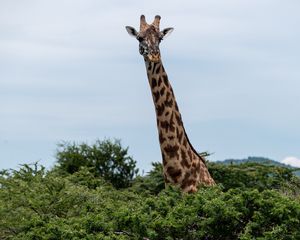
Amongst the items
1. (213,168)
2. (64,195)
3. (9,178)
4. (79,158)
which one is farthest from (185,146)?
(79,158)

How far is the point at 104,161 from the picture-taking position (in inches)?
1045

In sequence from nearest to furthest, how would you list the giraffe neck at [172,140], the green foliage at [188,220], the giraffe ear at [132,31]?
the green foliage at [188,220] < the giraffe neck at [172,140] < the giraffe ear at [132,31]

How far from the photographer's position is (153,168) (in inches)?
985

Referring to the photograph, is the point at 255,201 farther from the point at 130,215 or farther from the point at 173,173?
the point at 173,173

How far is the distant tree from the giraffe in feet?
35.1

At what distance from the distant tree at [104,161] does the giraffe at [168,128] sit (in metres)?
10.7

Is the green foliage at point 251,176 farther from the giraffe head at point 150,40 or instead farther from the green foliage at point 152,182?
the giraffe head at point 150,40

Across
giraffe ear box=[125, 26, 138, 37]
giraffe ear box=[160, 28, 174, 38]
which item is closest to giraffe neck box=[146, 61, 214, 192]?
giraffe ear box=[160, 28, 174, 38]

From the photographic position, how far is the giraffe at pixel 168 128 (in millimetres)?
15117

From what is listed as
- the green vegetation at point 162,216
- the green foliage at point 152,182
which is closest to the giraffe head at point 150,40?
the green vegetation at point 162,216

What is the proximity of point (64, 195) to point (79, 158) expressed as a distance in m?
11.6

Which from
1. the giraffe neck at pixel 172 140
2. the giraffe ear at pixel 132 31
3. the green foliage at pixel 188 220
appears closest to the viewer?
the green foliage at pixel 188 220

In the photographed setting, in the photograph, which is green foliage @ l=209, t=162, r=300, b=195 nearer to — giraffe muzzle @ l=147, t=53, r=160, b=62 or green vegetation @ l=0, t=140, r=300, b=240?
giraffe muzzle @ l=147, t=53, r=160, b=62

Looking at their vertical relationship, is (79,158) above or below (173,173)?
above
